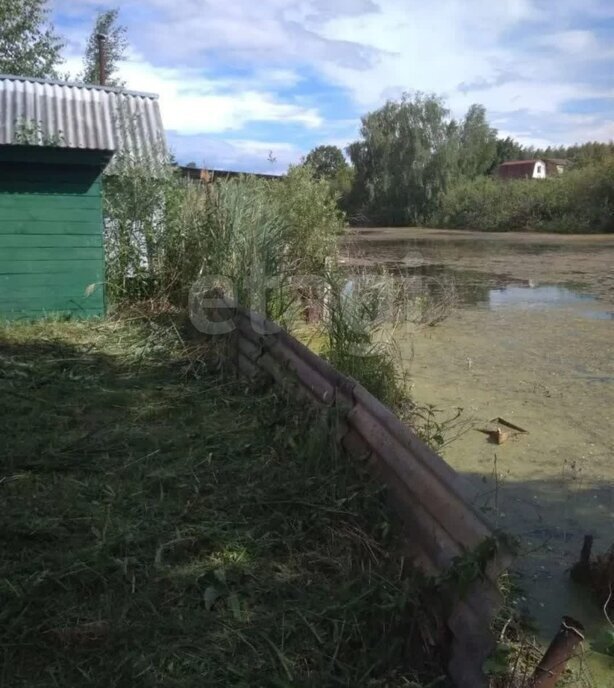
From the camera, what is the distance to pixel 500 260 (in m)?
18.9

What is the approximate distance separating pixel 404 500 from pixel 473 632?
0.72 m

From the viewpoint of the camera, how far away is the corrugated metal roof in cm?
725

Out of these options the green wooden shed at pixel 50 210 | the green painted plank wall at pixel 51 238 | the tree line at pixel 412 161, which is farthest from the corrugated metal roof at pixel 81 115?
the tree line at pixel 412 161

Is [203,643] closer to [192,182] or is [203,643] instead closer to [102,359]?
[102,359]

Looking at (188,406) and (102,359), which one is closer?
(188,406)

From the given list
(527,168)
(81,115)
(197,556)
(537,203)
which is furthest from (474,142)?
(197,556)

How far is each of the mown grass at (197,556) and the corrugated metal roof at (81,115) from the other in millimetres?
3798

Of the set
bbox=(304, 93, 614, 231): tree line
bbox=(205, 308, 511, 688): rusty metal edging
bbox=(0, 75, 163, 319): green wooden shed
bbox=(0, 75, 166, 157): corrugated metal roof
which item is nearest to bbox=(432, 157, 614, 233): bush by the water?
bbox=(304, 93, 614, 231): tree line

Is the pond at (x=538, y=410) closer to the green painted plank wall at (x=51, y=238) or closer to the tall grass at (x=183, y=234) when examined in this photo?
the tall grass at (x=183, y=234)

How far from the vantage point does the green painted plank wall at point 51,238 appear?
23.4 ft

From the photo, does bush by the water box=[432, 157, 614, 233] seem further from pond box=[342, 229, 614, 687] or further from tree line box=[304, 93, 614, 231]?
pond box=[342, 229, 614, 687]

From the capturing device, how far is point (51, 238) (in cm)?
732

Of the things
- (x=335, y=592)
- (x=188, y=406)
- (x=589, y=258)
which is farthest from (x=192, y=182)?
(x=589, y=258)

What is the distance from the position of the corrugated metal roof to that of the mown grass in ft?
12.5
